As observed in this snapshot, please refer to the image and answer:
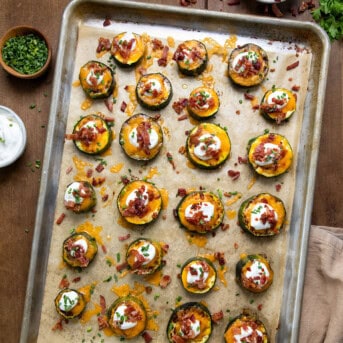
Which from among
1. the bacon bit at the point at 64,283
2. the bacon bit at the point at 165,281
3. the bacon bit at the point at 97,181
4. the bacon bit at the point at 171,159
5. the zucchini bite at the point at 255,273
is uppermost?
the bacon bit at the point at 171,159

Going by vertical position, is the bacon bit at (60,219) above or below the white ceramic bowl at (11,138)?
below

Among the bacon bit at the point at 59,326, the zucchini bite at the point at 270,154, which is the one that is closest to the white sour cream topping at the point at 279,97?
the zucchini bite at the point at 270,154

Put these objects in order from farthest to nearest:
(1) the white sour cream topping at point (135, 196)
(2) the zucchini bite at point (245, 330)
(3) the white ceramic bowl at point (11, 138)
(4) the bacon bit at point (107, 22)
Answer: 1. (4) the bacon bit at point (107, 22)
2. (3) the white ceramic bowl at point (11, 138)
3. (1) the white sour cream topping at point (135, 196)
4. (2) the zucchini bite at point (245, 330)

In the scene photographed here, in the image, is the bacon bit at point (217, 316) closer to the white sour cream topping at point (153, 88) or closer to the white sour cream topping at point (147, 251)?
the white sour cream topping at point (147, 251)

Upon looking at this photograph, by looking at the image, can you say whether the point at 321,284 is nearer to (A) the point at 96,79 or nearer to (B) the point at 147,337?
(B) the point at 147,337

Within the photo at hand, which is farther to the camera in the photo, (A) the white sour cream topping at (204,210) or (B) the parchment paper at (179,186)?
(B) the parchment paper at (179,186)

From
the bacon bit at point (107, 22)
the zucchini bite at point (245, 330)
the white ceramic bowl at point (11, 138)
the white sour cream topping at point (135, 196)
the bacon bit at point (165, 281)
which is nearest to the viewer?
the zucchini bite at point (245, 330)

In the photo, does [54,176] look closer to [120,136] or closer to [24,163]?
[24,163]
